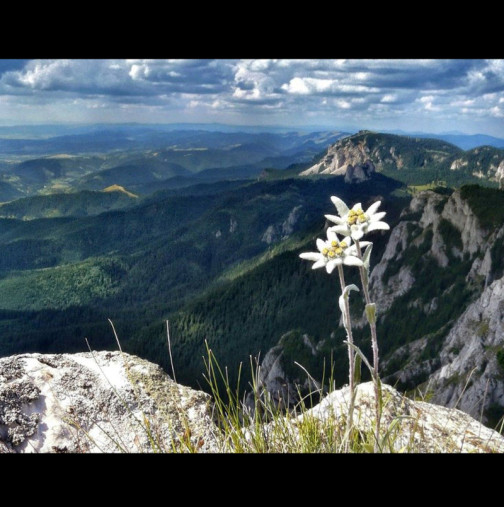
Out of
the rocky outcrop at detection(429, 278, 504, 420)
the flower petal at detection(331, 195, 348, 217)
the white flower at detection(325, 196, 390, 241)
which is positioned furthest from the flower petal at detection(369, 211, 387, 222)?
the rocky outcrop at detection(429, 278, 504, 420)

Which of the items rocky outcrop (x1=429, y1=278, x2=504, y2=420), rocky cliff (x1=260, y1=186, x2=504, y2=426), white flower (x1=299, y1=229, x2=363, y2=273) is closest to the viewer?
white flower (x1=299, y1=229, x2=363, y2=273)

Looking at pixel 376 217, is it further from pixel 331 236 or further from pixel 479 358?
pixel 479 358

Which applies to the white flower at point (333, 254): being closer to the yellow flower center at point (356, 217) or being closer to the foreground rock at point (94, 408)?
the yellow flower center at point (356, 217)

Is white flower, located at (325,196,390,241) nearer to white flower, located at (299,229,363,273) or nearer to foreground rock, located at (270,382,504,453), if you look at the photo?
white flower, located at (299,229,363,273)

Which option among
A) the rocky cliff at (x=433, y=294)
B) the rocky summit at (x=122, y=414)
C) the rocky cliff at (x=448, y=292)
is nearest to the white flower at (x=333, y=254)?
the rocky summit at (x=122, y=414)

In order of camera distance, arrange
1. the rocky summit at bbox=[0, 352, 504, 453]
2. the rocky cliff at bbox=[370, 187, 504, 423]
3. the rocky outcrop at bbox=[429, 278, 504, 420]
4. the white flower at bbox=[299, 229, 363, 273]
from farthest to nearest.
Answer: the rocky cliff at bbox=[370, 187, 504, 423] < the rocky outcrop at bbox=[429, 278, 504, 420] < the rocky summit at bbox=[0, 352, 504, 453] < the white flower at bbox=[299, 229, 363, 273]
